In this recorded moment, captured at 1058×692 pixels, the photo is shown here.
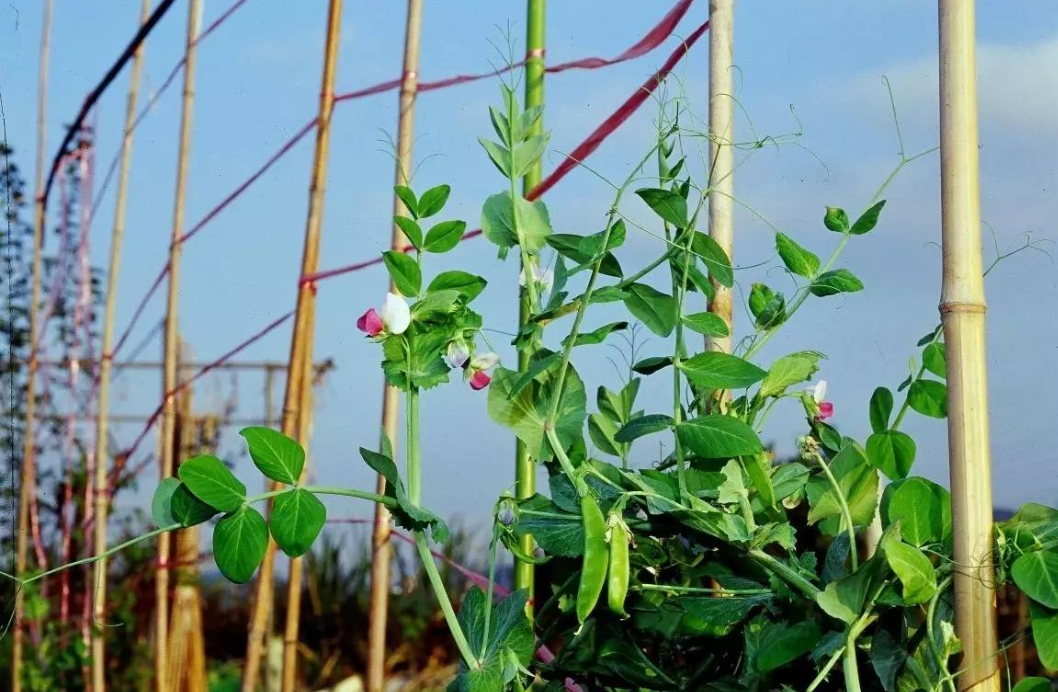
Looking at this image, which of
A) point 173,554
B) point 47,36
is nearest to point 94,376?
point 173,554

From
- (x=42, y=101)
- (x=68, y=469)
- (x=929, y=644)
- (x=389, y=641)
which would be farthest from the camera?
(x=389, y=641)

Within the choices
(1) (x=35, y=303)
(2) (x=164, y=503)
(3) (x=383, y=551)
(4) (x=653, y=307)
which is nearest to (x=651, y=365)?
(4) (x=653, y=307)

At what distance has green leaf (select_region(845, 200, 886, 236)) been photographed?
36.7 inches

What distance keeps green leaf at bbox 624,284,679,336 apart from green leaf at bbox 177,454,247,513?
301 millimetres

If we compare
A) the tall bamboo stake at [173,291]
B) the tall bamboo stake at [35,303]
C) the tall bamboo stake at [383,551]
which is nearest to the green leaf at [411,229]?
the tall bamboo stake at [383,551]

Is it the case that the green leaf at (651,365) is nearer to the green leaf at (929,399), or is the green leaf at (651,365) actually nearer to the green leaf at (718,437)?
the green leaf at (718,437)

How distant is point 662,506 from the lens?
31.5 inches

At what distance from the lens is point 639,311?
0.83 meters

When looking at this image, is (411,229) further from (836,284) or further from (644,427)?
(836,284)

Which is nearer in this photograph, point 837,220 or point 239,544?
point 239,544

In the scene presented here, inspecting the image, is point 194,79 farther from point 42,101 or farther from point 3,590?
point 3,590

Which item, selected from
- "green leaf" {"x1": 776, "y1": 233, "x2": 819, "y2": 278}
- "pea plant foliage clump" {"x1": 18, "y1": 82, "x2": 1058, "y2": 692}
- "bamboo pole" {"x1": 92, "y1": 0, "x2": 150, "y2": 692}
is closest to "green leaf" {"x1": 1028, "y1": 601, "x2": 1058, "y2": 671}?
"pea plant foliage clump" {"x1": 18, "y1": 82, "x2": 1058, "y2": 692}

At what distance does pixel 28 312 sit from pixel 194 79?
4.81 ft

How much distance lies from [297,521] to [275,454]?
5cm
